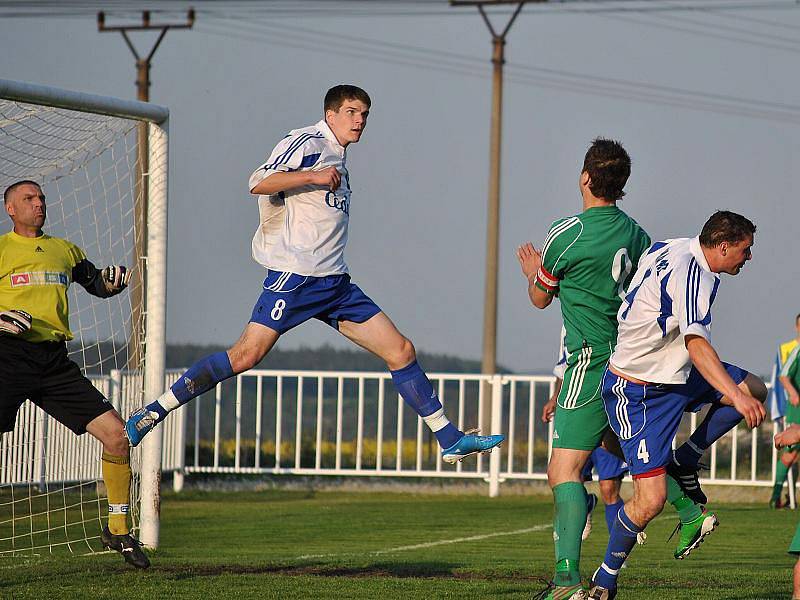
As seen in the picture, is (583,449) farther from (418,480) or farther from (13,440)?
(418,480)

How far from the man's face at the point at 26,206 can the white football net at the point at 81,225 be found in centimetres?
130

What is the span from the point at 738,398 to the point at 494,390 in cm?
1189

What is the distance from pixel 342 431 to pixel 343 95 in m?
11.3

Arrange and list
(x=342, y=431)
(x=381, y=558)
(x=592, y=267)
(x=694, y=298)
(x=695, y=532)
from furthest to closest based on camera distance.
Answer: (x=342, y=431) → (x=381, y=558) → (x=695, y=532) → (x=592, y=267) → (x=694, y=298)

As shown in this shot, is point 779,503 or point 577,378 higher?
point 577,378

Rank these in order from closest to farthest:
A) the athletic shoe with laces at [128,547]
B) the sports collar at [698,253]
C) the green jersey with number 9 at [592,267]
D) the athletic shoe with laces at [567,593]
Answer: the sports collar at [698,253] < the athletic shoe with laces at [567,593] < the green jersey with number 9 at [592,267] < the athletic shoe with laces at [128,547]

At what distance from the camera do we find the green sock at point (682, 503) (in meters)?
7.45

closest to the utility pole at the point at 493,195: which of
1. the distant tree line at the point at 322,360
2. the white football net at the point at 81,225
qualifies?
the distant tree line at the point at 322,360

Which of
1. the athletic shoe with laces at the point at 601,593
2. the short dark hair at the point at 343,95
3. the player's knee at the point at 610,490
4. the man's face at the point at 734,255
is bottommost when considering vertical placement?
the athletic shoe with laces at the point at 601,593

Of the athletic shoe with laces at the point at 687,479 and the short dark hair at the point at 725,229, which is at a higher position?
the short dark hair at the point at 725,229

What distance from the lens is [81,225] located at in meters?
11.7

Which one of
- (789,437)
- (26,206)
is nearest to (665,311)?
(789,437)

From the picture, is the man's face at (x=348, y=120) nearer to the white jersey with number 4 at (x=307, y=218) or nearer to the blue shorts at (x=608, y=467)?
the white jersey with number 4 at (x=307, y=218)

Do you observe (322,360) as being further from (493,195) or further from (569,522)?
(569,522)
